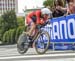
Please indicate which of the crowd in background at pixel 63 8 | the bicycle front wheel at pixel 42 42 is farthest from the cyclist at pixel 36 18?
the crowd in background at pixel 63 8

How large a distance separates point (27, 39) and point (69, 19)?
1.29 metres

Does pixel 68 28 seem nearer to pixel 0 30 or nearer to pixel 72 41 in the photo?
pixel 72 41

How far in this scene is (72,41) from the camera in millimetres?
8914

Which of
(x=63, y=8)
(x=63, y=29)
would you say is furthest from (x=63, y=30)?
(x=63, y=8)

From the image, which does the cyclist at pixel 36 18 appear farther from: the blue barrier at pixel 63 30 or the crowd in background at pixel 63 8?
the crowd in background at pixel 63 8

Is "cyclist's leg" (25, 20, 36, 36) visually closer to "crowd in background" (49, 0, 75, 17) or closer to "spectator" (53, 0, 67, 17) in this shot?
"crowd in background" (49, 0, 75, 17)

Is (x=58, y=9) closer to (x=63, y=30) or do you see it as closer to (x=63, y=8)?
(x=63, y=8)

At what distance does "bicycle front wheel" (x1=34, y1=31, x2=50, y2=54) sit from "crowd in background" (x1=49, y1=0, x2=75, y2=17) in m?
1.74

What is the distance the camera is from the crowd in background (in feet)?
31.1

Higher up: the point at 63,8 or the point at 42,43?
the point at 63,8

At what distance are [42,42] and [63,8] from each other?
2.22 metres

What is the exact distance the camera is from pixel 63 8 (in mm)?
9969

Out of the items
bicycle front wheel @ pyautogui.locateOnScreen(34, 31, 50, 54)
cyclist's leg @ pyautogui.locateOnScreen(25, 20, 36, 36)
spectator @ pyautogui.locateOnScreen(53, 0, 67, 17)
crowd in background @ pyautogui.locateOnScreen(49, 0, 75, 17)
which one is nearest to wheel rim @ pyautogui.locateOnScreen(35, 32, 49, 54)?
bicycle front wheel @ pyautogui.locateOnScreen(34, 31, 50, 54)

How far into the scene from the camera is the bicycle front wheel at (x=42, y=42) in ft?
25.4
